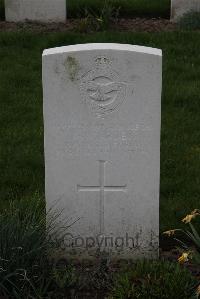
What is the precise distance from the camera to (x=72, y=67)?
183 inches

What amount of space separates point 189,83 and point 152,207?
3.42 metres

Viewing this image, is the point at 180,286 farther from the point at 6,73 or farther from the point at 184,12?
the point at 184,12

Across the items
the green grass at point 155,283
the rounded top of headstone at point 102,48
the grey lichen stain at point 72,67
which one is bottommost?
the green grass at point 155,283

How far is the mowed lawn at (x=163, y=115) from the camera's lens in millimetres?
5859

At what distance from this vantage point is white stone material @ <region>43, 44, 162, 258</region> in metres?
4.64

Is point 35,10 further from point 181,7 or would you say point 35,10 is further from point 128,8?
point 181,7

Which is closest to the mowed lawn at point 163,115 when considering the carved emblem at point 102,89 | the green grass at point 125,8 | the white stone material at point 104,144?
the white stone material at point 104,144

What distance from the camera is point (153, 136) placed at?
15.5 feet

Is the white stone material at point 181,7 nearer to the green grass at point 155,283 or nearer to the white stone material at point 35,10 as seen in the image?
the white stone material at point 35,10

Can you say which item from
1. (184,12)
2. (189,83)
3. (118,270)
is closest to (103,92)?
(118,270)

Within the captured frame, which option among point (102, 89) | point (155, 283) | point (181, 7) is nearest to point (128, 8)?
point (181, 7)

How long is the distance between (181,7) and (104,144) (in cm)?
598

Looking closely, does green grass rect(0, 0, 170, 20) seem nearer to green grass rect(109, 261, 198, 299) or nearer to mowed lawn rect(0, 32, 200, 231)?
mowed lawn rect(0, 32, 200, 231)

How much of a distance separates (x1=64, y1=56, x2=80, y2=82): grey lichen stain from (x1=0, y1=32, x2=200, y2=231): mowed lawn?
4.01ft
